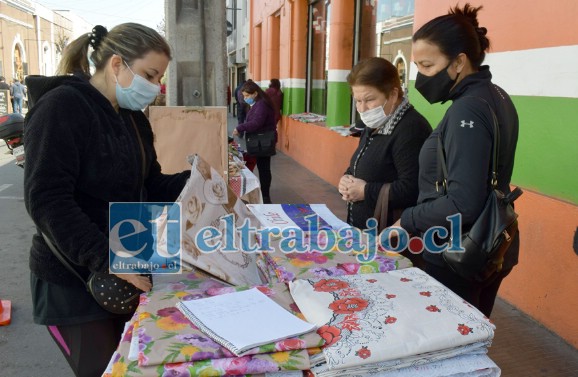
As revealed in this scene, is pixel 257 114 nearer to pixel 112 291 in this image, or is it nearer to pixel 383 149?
pixel 383 149

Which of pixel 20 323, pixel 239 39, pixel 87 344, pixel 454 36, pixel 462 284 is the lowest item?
pixel 20 323

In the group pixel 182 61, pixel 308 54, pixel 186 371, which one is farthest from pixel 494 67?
pixel 308 54

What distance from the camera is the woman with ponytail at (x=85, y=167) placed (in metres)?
1.27

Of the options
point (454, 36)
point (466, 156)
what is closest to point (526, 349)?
point (466, 156)

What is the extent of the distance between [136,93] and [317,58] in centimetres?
825

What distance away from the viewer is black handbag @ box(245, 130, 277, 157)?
612 centimetres

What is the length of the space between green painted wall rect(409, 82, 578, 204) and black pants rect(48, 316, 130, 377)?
2529 mm

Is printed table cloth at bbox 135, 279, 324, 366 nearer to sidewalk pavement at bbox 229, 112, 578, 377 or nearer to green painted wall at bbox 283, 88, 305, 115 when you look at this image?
sidewalk pavement at bbox 229, 112, 578, 377

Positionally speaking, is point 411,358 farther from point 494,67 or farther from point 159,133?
point 494,67

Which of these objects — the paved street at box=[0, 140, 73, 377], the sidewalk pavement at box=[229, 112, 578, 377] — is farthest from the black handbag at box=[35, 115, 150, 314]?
the sidewalk pavement at box=[229, 112, 578, 377]

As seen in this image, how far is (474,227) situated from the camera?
1.46 metres

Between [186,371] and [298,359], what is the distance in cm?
21

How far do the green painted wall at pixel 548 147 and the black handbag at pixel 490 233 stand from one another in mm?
1584

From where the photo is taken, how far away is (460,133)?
4.74 ft
